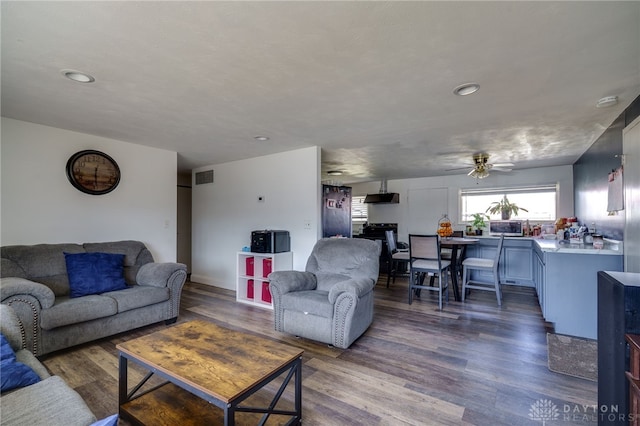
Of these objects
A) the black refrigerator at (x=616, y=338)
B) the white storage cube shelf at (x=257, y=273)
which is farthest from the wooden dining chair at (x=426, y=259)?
the black refrigerator at (x=616, y=338)

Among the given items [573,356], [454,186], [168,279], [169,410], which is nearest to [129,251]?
[168,279]

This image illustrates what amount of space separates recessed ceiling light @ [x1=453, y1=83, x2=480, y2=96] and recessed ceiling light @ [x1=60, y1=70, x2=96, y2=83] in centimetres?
284

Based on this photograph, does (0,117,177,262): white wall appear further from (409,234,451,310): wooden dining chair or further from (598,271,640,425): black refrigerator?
(598,271,640,425): black refrigerator

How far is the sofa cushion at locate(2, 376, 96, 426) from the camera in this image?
1093mm

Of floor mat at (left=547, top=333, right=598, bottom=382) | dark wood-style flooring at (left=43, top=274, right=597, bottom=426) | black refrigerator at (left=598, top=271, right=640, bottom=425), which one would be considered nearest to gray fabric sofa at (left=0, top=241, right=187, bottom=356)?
dark wood-style flooring at (left=43, top=274, right=597, bottom=426)

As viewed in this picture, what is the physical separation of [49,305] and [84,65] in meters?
2.03

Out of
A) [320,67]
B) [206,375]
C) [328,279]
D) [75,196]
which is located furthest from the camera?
[75,196]

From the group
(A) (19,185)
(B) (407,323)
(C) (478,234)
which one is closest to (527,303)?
(C) (478,234)

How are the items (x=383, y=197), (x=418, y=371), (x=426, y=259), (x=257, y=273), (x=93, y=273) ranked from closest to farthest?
1. (x=418, y=371)
2. (x=93, y=273)
3. (x=426, y=259)
4. (x=257, y=273)
5. (x=383, y=197)

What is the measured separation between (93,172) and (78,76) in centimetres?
189

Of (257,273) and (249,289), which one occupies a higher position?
(257,273)

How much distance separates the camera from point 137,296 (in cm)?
305

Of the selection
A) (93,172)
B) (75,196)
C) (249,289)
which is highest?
(93,172)

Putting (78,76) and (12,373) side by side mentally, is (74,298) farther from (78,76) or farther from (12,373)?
(78,76)
